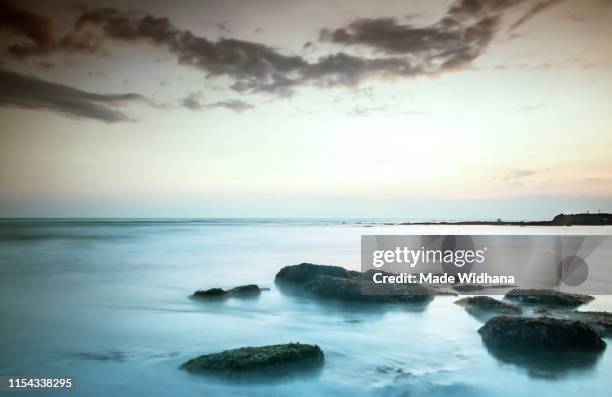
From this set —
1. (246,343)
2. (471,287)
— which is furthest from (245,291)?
(471,287)

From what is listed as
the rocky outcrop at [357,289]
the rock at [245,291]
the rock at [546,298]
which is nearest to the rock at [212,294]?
the rock at [245,291]

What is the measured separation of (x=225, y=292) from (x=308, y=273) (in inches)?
164

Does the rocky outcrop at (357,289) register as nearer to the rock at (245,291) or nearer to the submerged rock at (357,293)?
the submerged rock at (357,293)

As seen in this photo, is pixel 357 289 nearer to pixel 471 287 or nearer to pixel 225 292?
pixel 225 292

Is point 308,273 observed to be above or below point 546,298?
above

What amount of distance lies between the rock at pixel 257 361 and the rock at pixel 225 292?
771 cm

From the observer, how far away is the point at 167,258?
106ft

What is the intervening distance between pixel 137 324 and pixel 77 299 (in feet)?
17.9

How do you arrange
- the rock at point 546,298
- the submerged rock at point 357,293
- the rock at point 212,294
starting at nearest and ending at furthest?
the rock at point 546,298 < the submerged rock at point 357,293 < the rock at point 212,294

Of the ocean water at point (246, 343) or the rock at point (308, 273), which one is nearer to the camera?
the ocean water at point (246, 343)

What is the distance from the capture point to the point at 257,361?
26.8 ft

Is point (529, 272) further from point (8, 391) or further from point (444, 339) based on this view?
point (8, 391)

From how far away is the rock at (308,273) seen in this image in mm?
18078

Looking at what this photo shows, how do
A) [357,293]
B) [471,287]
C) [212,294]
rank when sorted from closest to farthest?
[357,293], [212,294], [471,287]
